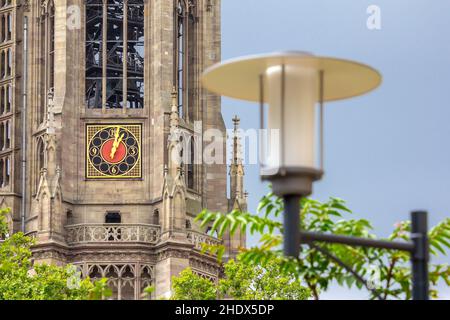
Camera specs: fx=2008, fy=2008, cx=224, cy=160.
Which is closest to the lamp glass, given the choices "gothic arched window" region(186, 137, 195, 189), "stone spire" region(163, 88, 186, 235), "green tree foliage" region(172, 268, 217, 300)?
"green tree foliage" region(172, 268, 217, 300)

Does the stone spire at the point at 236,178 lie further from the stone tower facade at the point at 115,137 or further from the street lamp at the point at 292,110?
the street lamp at the point at 292,110

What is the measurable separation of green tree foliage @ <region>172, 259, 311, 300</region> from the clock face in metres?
11.4

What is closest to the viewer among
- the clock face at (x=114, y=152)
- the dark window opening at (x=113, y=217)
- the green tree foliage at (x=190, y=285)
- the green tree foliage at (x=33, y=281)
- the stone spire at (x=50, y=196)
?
the green tree foliage at (x=33, y=281)

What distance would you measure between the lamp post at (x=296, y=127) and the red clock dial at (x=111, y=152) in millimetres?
83515

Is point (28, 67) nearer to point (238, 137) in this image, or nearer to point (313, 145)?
point (238, 137)

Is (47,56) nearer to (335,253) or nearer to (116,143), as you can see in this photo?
(116,143)

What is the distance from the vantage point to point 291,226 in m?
21.0

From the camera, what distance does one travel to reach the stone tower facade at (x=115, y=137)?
10212cm

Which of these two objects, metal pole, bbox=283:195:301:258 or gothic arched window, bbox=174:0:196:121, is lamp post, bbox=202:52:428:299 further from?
gothic arched window, bbox=174:0:196:121

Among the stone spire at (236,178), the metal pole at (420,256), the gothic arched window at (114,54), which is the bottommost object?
the metal pole at (420,256)

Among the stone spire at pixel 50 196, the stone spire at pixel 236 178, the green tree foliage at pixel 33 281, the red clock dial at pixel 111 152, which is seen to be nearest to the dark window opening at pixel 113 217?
the red clock dial at pixel 111 152

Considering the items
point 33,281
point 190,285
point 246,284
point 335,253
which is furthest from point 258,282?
point 335,253

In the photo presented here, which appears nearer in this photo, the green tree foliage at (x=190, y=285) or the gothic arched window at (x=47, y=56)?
the green tree foliage at (x=190, y=285)
